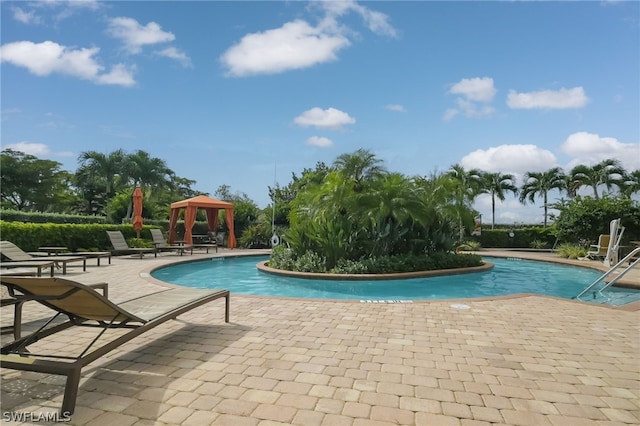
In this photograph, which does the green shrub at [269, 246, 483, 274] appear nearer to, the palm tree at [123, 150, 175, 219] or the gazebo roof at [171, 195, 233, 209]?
the gazebo roof at [171, 195, 233, 209]

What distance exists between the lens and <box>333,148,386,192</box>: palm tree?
12.7m

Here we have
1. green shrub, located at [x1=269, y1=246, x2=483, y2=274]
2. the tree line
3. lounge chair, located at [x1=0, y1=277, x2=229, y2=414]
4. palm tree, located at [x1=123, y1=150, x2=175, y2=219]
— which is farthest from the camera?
palm tree, located at [x1=123, y1=150, x2=175, y2=219]

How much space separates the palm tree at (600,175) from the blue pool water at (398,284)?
2140 centimetres

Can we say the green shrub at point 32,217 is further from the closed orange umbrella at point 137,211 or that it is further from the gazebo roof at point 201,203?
the gazebo roof at point 201,203

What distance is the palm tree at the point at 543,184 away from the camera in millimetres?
33062

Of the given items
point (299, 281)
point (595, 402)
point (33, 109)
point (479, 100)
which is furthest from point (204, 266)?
point (595, 402)

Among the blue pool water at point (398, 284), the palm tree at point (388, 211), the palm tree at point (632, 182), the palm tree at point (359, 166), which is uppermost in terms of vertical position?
the palm tree at point (632, 182)

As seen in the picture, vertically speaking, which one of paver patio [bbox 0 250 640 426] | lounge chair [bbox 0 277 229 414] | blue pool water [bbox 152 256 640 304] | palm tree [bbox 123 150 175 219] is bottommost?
blue pool water [bbox 152 256 640 304]

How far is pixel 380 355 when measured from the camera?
3881mm

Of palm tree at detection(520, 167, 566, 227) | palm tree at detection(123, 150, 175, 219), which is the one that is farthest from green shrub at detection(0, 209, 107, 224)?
palm tree at detection(520, 167, 566, 227)

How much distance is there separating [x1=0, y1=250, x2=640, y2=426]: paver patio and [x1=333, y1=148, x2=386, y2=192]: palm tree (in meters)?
7.67

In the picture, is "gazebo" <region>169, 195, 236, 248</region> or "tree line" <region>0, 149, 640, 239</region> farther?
"tree line" <region>0, 149, 640, 239</region>

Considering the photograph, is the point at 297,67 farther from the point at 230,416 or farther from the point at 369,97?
the point at 230,416

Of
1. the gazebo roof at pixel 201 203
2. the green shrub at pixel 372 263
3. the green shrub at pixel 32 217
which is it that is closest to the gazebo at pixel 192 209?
the gazebo roof at pixel 201 203
